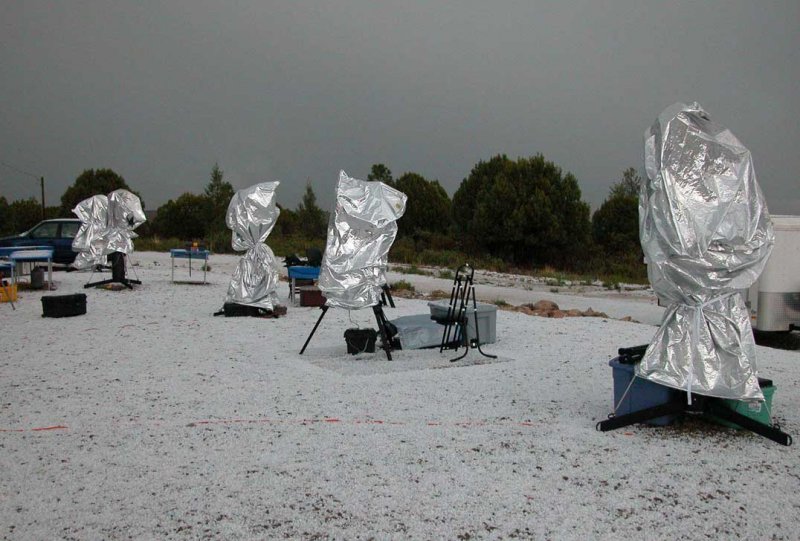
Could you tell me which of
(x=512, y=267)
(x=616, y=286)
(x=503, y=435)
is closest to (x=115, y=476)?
(x=503, y=435)

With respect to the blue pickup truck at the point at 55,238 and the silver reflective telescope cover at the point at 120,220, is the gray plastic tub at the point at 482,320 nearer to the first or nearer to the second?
the silver reflective telescope cover at the point at 120,220

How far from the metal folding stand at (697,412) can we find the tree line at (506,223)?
76.5 ft

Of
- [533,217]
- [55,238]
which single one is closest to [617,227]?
[533,217]

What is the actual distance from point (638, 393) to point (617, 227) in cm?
3222

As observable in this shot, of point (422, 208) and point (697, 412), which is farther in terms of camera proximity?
point (422, 208)

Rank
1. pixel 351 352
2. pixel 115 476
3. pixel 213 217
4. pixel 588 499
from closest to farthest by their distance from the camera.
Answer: pixel 588 499 < pixel 115 476 < pixel 351 352 < pixel 213 217

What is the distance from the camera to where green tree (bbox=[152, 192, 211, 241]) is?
153ft

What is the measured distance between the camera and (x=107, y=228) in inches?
619

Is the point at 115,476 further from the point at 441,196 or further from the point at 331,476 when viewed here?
the point at 441,196

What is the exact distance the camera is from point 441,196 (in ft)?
149

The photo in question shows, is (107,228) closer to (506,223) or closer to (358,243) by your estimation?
(358,243)

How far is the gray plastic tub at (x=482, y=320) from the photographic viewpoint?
9023 mm

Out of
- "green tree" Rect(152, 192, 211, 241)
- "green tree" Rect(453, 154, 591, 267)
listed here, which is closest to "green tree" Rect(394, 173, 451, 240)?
"green tree" Rect(453, 154, 591, 267)

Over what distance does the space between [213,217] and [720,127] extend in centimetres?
4257
